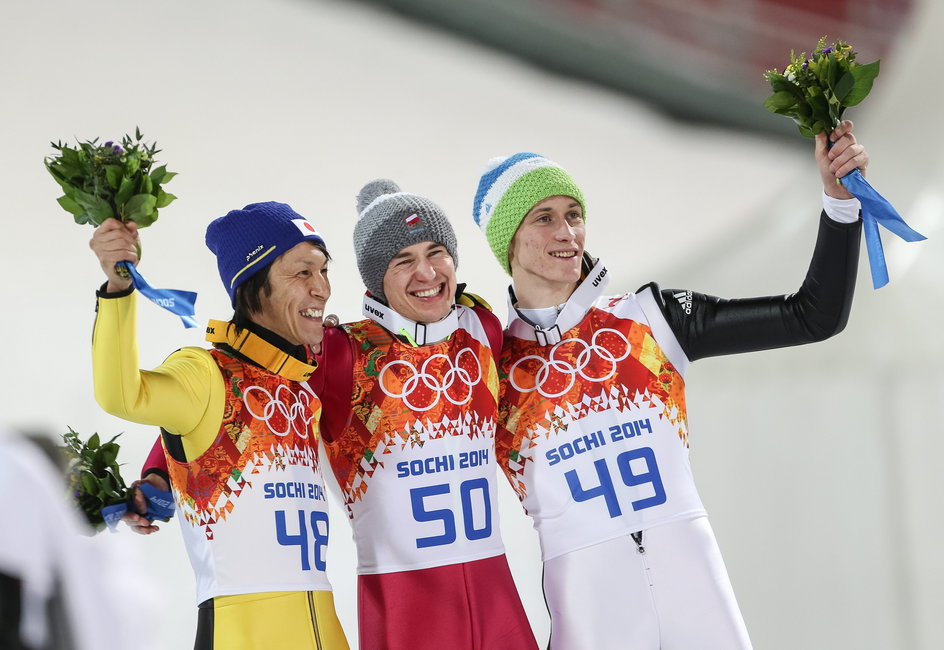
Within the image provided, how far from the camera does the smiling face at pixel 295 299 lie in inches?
111

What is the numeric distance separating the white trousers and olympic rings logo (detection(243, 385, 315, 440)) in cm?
78

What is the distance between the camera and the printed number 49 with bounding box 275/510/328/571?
2646 millimetres

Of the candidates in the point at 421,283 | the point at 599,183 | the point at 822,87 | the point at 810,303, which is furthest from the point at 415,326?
the point at 599,183

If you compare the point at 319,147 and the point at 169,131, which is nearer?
the point at 169,131

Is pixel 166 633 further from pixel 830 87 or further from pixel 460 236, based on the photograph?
pixel 830 87

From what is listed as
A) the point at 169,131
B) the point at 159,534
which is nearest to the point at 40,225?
the point at 169,131

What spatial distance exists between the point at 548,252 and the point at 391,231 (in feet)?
1.48

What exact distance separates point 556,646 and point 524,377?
72cm

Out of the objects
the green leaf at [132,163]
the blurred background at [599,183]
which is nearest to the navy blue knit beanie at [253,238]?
the green leaf at [132,163]

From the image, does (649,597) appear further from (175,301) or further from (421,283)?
(175,301)

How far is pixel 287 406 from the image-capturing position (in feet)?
9.04

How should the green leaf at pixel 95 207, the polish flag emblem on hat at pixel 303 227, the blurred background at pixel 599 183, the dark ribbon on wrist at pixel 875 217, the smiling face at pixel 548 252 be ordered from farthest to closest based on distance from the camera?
the blurred background at pixel 599 183
the smiling face at pixel 548 252
the polish flag emblem on hat at pixel 303 227
the dark ribbon on wrist at pixel 875 217
the green leaf at pixel 95 207

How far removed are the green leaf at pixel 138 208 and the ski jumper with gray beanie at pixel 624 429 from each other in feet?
3.60

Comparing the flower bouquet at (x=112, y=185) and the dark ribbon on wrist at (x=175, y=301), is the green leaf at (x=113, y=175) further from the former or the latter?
the dark ribbon on wrist at (x=175, y=301)
